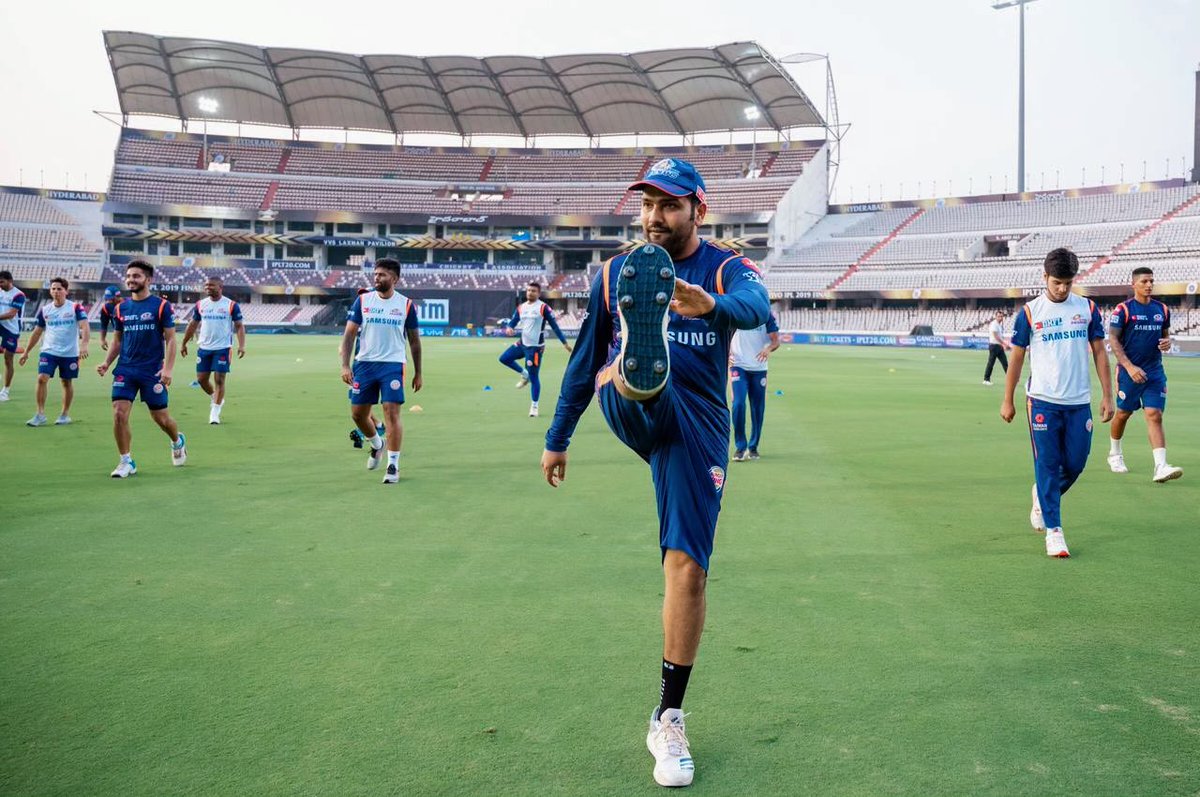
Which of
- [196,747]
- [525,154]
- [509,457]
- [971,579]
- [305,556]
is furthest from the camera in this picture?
[525,154]

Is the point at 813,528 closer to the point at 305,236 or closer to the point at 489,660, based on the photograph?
the point at 489,660

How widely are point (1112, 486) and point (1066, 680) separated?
5615 mm

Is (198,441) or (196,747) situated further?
(198,441)

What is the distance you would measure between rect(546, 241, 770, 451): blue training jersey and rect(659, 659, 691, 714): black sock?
0.93 m

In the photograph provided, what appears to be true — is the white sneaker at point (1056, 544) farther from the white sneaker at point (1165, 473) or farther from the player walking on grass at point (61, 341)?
the player walking on grass at point (61, 341)

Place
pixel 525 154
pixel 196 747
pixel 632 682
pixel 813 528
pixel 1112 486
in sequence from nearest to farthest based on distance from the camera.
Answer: pixel 196 747, pixel 632 682, pixel 813 528, pixel 1112 486, pixel 525 154

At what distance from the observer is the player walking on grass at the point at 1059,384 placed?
6059 millimetres

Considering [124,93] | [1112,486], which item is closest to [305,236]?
[124,93]

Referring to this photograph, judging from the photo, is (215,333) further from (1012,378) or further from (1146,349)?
(1146,349)

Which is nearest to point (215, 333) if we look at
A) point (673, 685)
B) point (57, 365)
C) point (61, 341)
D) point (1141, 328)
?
point (61, 341)

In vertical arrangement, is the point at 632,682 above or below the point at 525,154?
below

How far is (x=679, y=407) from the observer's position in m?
3.24

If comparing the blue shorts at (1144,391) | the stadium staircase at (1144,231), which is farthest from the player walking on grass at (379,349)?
the stadium staircase at (1144,231)

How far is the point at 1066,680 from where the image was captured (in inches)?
151
